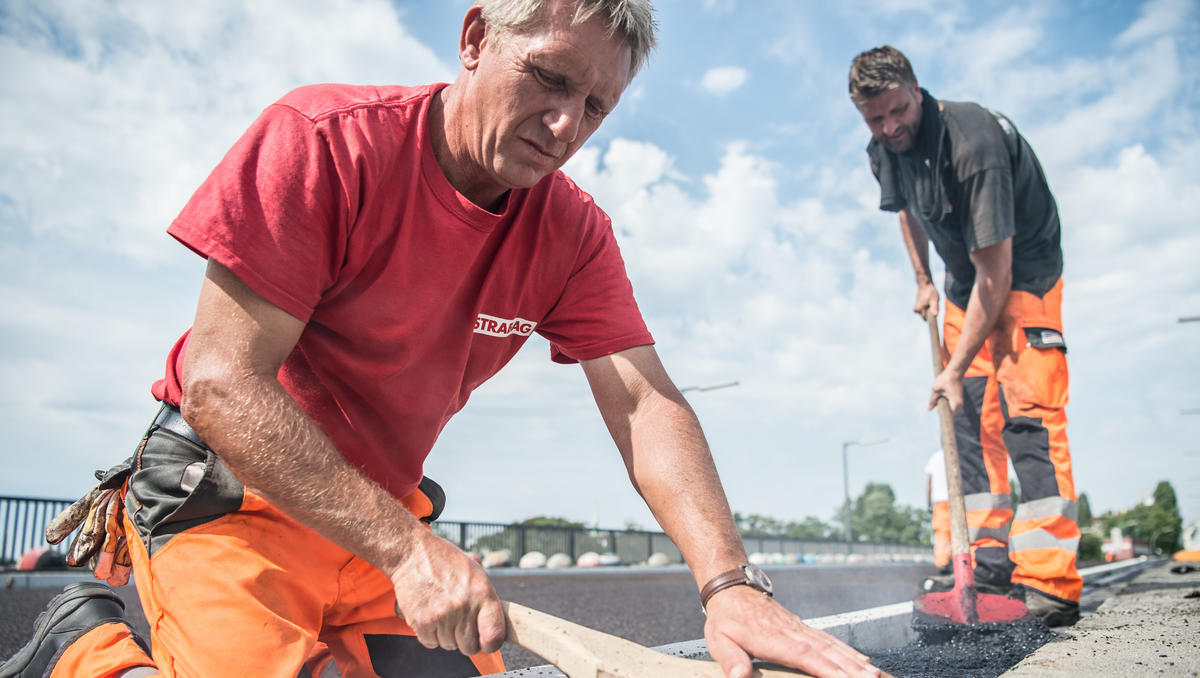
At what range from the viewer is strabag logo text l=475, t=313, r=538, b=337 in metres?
2.21

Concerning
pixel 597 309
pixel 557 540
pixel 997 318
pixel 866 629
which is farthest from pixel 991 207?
pixel 557 540

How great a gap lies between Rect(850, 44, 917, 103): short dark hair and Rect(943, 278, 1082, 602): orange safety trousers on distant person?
1251 millimetres

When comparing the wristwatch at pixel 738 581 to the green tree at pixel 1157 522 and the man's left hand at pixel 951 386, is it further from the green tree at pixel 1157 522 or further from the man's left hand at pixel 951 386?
the green tree at pixel 1157 522

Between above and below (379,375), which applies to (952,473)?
below

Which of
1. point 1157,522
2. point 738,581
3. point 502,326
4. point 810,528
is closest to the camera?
point 738,581

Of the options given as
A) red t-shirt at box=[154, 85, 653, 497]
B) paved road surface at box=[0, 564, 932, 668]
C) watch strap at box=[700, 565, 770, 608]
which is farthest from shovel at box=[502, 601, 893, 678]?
paved road surface at box=[0, 564, 932, 668]

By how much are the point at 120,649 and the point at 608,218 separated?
5.76 feet

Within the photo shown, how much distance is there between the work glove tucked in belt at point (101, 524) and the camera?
2041mm

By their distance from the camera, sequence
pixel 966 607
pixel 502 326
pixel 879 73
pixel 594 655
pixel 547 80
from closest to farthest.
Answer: pixel 594 655, pixel 547 80, pixel 502 326, pixel 966 607, pixel 879 73

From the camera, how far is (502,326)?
2.28 m

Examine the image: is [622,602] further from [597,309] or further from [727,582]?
[727,582]

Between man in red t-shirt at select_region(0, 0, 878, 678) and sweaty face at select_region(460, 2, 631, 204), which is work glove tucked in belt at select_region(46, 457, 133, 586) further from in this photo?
sweaty face at select_region(460, 2, 631, 204)

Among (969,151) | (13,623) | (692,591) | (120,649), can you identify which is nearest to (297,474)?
(120,649)

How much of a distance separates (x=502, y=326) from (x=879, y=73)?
2.75 m
